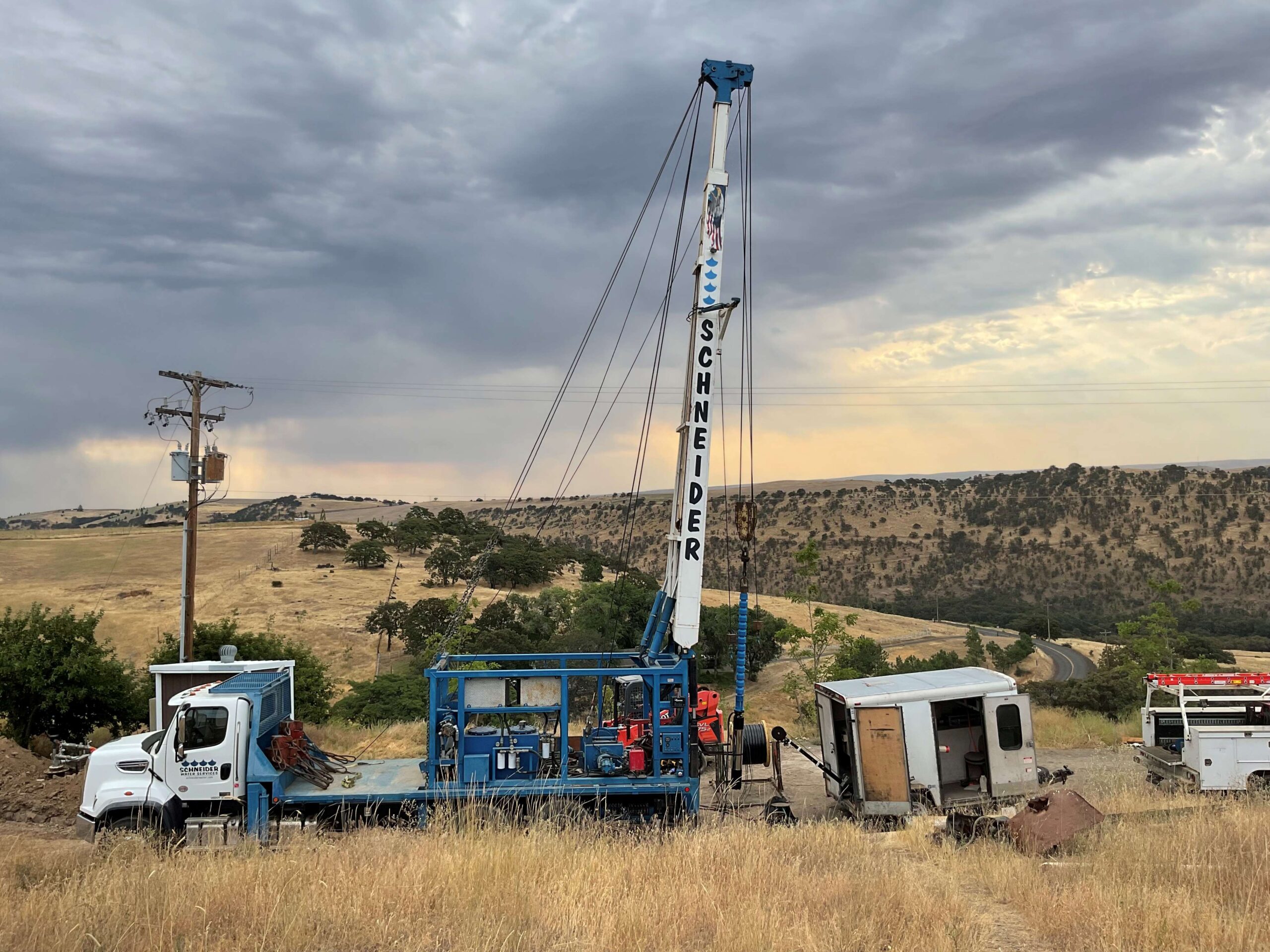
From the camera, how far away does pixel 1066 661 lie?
2184 inches

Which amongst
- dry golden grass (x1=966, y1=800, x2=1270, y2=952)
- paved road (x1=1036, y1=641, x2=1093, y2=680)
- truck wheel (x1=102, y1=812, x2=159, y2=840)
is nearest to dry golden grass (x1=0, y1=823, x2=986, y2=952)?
dry golden grass (x1=966, y1=800, x2=1270, y2=952)

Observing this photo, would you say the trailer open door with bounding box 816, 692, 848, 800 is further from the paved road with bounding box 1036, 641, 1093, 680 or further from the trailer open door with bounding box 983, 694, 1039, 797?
the paved road with bounding box 1036, 641, 1093, 680

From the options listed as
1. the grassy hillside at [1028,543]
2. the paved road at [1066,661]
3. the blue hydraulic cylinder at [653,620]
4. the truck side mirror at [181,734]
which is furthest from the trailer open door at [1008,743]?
the grassy hillside at [1028,543]

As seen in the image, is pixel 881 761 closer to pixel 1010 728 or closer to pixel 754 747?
pixel 754 747

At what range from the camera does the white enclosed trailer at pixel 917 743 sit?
1385 cm

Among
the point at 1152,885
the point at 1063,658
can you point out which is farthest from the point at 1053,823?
the point at 1063,658

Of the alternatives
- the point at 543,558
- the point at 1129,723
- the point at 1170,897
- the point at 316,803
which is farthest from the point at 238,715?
the point at 543,558

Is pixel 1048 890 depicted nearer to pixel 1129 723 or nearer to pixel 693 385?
pixel 693 385

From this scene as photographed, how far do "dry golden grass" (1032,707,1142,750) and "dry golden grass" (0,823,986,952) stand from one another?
15.3 meters

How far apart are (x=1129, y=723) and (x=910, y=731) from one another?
14.7m

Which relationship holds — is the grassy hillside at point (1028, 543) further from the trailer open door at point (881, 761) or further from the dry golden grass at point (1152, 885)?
the dry golden grass at point (1152, 885)

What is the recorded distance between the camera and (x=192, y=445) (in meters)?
26.5

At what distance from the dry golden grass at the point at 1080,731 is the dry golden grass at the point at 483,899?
50.2ft

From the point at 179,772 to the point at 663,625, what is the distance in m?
7.15
